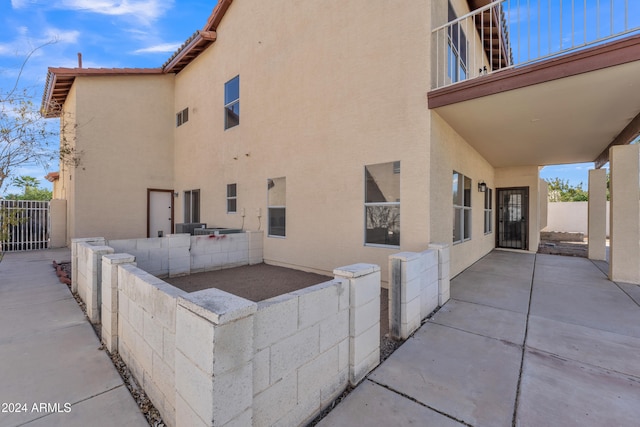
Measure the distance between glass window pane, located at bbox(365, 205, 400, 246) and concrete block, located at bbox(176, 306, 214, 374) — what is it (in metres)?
4.13

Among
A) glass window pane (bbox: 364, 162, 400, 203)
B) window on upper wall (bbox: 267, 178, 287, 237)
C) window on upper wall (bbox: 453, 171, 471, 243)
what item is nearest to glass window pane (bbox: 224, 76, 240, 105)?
window on upper wall (bbox: 267, 178, 287, 237)

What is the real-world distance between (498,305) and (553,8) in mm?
4573

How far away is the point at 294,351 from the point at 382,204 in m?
3.79

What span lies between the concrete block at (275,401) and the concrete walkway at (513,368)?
1.10 ft

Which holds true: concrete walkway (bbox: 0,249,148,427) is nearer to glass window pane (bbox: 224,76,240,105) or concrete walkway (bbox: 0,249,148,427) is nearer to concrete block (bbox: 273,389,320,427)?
concrete block (bbox: 273,389,320,427)

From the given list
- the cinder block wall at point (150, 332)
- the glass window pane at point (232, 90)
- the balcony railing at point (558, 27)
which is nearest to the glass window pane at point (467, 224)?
the balcony railing at point (558, 27)

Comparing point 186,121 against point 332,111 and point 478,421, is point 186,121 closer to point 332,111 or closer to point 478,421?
point 332,111

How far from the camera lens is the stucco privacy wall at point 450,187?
16.0ft

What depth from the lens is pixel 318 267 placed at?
249 inches

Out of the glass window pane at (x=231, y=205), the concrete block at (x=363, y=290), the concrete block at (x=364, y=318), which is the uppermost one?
the glass window pane at (x=231, y=205)

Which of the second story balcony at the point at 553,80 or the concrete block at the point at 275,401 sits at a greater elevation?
the second story balcony at the point at 553,80

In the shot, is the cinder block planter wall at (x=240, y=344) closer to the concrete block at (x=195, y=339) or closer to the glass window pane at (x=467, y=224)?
the concrete block at (x=195, y=339)

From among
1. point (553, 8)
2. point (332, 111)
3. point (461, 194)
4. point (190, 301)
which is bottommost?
point (190, 301)

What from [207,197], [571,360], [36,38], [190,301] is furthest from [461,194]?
[36,38]
